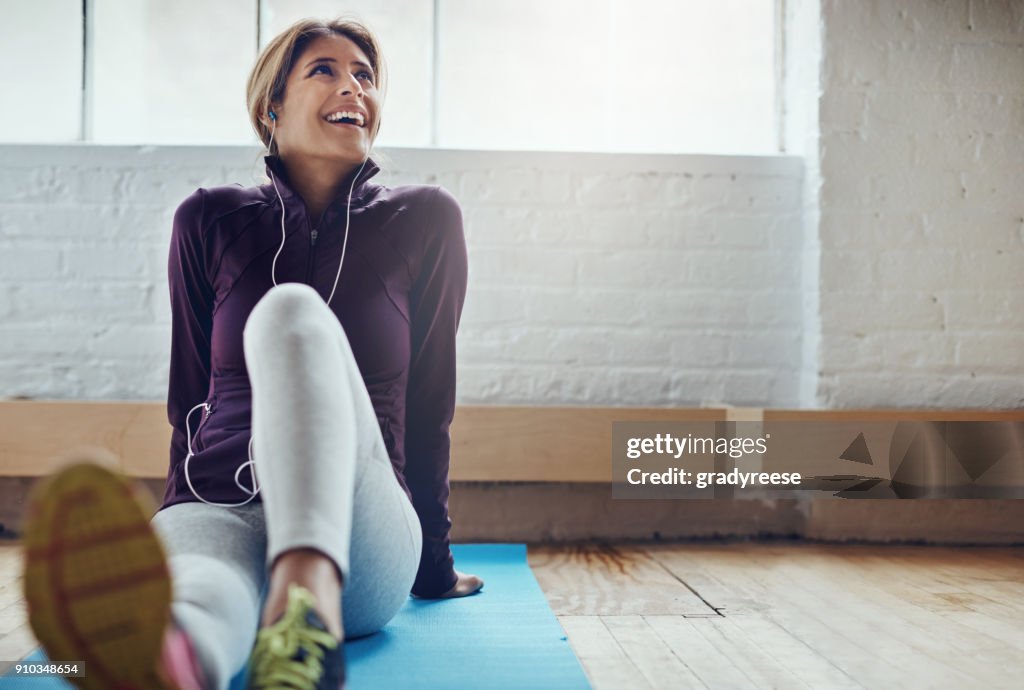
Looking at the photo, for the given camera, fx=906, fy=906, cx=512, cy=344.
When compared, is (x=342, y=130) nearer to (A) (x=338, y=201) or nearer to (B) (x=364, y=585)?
(A) (x=338, y=201)

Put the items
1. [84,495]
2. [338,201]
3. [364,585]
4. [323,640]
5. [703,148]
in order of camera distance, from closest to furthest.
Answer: [84,495] < [323,640] < [364,585] < [338,201] < [703,148]

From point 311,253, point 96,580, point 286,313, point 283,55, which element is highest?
point 283,55

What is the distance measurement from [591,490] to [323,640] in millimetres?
1750

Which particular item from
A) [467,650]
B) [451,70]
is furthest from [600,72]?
[467,650]

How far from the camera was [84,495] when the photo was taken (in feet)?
2.49

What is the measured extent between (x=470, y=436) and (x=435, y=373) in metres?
0.85

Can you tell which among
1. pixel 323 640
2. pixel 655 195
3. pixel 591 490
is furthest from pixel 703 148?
pixel 323 640

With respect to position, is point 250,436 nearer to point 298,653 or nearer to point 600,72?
point 298,653

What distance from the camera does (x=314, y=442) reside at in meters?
0.99

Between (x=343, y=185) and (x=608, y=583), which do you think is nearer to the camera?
(x=343, y=185)

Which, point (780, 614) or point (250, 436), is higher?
point (250, 436)

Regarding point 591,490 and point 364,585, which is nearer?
point 364,585

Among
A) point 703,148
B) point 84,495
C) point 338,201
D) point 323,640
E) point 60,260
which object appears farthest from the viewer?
point 703,148

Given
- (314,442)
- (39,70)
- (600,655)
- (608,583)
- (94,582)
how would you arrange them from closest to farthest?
(94,582), (314,442), (600,655), (608,583), (39,70)
